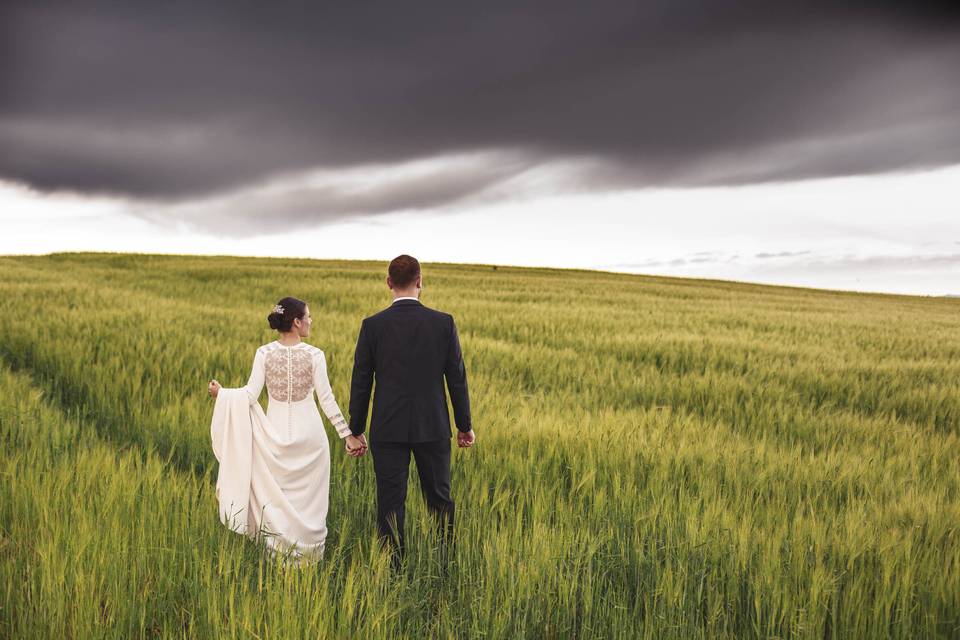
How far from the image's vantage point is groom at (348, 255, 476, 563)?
337 cm

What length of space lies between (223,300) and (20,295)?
4573 mm

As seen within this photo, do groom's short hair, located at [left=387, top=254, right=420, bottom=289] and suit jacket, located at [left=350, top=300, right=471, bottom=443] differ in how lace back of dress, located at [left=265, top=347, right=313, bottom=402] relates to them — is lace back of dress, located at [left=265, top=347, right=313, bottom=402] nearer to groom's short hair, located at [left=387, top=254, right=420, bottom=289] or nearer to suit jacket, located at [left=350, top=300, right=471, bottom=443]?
suit jacket, located at [left=350, top=300, right=471, bottom=443]

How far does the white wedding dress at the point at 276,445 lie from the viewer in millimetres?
3547

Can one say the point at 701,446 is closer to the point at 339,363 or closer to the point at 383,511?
the point at 383,511

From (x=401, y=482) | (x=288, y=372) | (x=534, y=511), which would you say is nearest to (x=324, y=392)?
(x=288, y=372)

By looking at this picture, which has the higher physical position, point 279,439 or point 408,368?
point 408,368

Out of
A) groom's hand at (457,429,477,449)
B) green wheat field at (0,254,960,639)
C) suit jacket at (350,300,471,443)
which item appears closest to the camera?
green wheat field at (0,254,960,639)

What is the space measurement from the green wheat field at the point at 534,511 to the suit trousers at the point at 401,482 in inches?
4.8

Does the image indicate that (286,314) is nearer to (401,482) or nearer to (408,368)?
(408,368)

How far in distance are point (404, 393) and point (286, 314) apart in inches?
36.4


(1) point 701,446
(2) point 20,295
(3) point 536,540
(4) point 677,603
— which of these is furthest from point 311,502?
(2) point 20,295

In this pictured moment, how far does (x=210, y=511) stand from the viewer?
3.50 metres

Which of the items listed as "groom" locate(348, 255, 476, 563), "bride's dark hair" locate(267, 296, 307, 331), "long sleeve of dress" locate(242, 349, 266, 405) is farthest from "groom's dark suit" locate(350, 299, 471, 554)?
"long sleeve of dress" locate(242, 349, 266, 405)

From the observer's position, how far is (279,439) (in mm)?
3598
